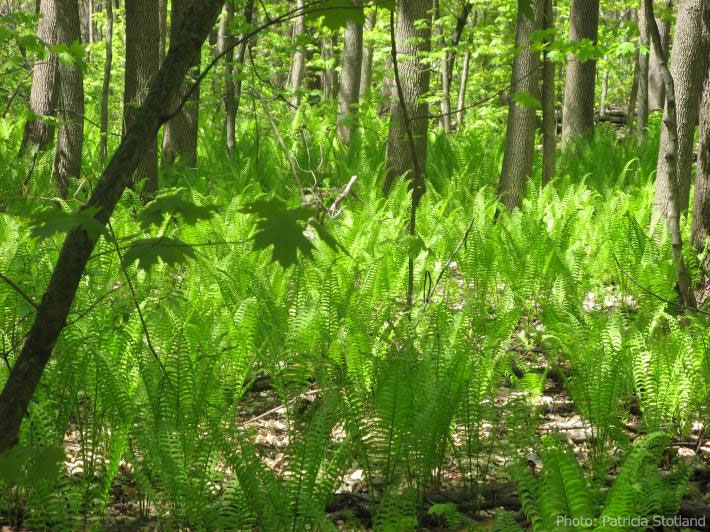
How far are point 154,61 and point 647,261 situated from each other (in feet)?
14.9

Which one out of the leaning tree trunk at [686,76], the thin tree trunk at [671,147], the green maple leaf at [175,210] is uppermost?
the leaning tree trunk at [686,76]

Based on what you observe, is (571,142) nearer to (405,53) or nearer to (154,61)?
(405,53)

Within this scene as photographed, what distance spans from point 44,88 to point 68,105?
3.79ft

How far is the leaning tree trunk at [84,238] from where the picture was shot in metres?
1.50

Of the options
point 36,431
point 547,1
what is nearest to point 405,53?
point 547,1

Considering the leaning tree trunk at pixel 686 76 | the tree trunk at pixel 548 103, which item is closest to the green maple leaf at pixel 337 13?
the leaning tree trunk at pixel 686 76

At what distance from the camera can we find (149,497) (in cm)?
207

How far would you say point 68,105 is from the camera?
6234 mm

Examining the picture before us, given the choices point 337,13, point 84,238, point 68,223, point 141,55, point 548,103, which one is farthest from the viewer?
point 141,55

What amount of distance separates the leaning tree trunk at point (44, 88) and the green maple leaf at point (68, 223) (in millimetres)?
5376

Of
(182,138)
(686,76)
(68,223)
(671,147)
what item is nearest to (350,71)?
(182,138)

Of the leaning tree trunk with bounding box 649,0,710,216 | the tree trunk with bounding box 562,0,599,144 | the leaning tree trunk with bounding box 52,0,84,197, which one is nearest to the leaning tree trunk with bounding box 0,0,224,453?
the leaning tree trunk with bounding box 649,0,710,216

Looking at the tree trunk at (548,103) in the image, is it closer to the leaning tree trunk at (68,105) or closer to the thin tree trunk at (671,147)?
the thin tree trunk at (671,147)

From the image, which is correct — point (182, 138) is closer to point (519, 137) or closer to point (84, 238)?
point (519, 137)
